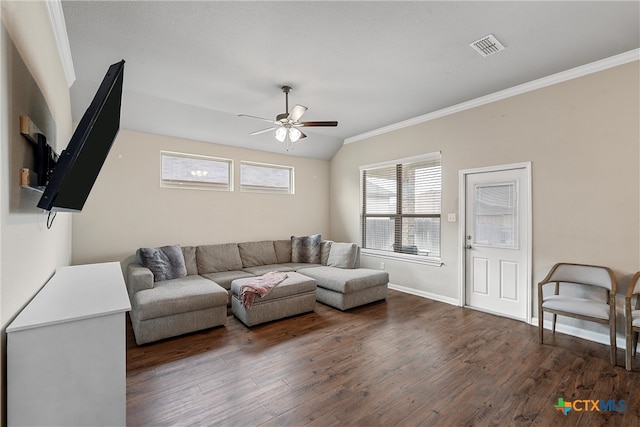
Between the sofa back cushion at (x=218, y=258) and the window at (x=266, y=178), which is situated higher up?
the window at (x=266, y=178)

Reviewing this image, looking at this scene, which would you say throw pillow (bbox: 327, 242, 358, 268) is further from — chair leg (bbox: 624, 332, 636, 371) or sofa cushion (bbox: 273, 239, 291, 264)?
chair leg (bbox: 624, 332, 636, 371)

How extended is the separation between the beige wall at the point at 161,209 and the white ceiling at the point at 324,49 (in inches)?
21.3

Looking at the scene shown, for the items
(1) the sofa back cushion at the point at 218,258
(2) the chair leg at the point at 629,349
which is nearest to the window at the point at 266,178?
(1) the sofa back cushion at the point at 218,258

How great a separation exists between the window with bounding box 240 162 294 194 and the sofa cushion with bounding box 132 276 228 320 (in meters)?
2.27

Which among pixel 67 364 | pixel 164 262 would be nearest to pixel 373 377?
pixel 67 364

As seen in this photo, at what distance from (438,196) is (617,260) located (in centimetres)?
210

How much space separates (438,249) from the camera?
4523 millimetres

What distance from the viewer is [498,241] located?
12.5 feet

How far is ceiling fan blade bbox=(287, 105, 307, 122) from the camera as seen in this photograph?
10.5 feet

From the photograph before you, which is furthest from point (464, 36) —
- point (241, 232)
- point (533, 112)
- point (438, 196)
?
point (241, 232)

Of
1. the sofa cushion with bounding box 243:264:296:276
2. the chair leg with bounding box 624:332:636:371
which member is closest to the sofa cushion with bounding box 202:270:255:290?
the sofa cushion with bounding box 243:264:296:276

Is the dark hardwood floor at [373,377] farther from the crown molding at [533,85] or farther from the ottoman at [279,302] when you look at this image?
the crown molding at [533,85]

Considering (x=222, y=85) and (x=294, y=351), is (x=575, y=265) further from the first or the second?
(x=222, y=85)

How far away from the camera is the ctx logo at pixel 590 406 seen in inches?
78.2
